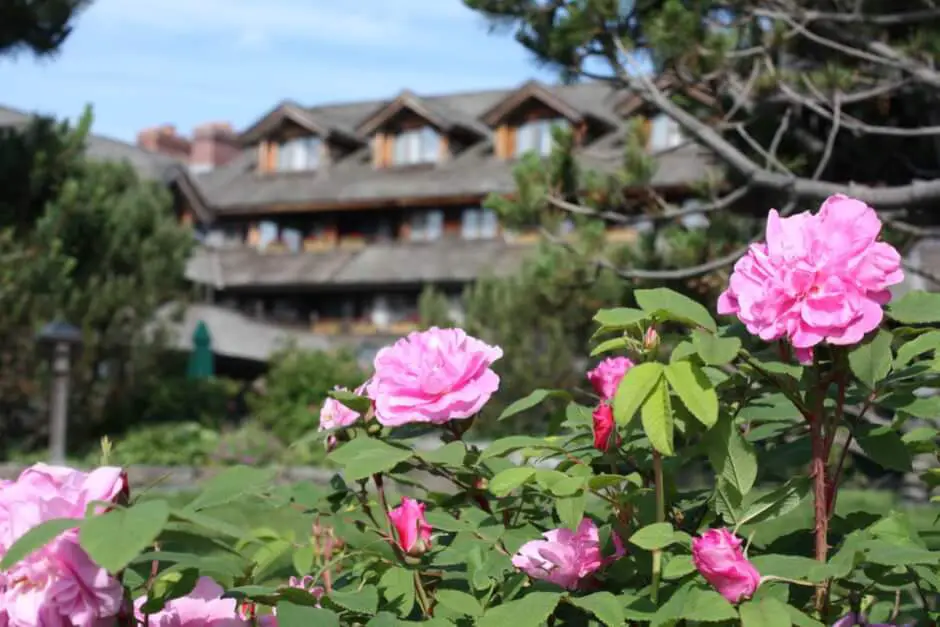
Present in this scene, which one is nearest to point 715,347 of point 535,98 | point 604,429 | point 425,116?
point 604,429

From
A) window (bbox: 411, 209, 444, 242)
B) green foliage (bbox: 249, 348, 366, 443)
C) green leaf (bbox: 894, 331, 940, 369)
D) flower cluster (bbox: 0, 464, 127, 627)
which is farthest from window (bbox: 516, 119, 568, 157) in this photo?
flower cluster (bbox: 0, 464, 127, 627)

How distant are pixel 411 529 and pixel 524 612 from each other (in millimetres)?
288

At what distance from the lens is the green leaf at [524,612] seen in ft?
4.98

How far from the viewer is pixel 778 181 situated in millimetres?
5035

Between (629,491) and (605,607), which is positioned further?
(629,491)

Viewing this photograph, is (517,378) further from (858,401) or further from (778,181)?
(858,401)

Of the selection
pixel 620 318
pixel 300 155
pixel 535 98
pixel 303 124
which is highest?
pixel 535 98

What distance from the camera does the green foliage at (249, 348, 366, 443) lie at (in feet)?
66.1

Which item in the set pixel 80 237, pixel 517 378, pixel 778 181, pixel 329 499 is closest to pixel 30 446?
pixel 80 237

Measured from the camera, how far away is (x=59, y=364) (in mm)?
15398

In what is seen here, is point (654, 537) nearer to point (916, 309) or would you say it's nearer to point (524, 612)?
point (524, 612)

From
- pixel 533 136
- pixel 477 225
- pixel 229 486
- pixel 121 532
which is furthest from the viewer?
pixel 477 225

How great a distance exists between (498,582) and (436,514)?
0.71 feet

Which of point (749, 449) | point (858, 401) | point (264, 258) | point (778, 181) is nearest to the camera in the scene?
point (749, 449)
